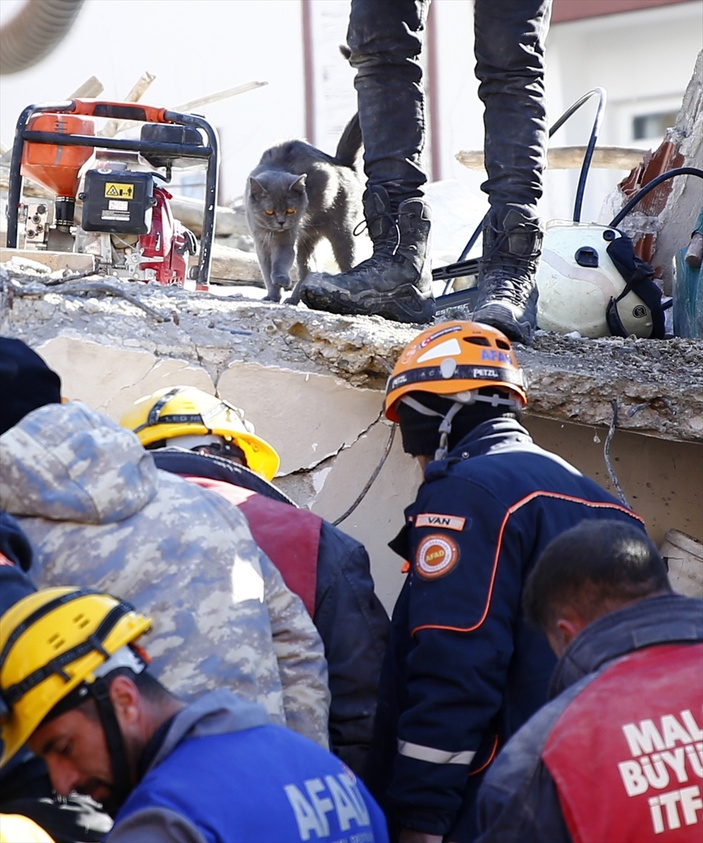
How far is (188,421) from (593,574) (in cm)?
130

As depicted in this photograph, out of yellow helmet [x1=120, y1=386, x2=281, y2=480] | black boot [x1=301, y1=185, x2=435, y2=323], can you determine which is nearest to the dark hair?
yellow helmet [x1=120, y1=386, x2=281, y2=480]

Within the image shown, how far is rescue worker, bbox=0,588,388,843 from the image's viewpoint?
1787 millimetres

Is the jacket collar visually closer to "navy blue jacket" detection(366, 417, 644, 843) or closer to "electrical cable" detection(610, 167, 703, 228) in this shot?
"navy blue jacket" detection(366, 417, 644, 843)

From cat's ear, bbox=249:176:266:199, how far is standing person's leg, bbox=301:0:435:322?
2.66m

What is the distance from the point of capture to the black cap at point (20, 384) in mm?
2971

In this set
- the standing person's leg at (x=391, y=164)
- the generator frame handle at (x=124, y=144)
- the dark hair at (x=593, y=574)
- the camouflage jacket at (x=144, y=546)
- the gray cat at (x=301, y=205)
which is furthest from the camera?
the gray cat at (x=301, y=205)

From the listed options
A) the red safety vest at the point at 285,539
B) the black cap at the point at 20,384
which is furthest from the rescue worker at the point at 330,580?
the black cap at the point at 20,384

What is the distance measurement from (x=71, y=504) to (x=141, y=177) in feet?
11.7

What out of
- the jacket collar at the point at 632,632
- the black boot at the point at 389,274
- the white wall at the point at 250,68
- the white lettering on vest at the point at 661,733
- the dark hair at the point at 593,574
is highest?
the white wall at the point at 250,68

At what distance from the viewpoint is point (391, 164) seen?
472 centimetres

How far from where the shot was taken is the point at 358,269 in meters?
4.71

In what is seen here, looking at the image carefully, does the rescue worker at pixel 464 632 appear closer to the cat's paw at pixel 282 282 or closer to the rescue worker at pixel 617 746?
the rescue worker at pixel 617 746

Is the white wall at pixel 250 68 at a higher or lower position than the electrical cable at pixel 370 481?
higher

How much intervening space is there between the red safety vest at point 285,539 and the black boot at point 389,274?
5.79 ft
